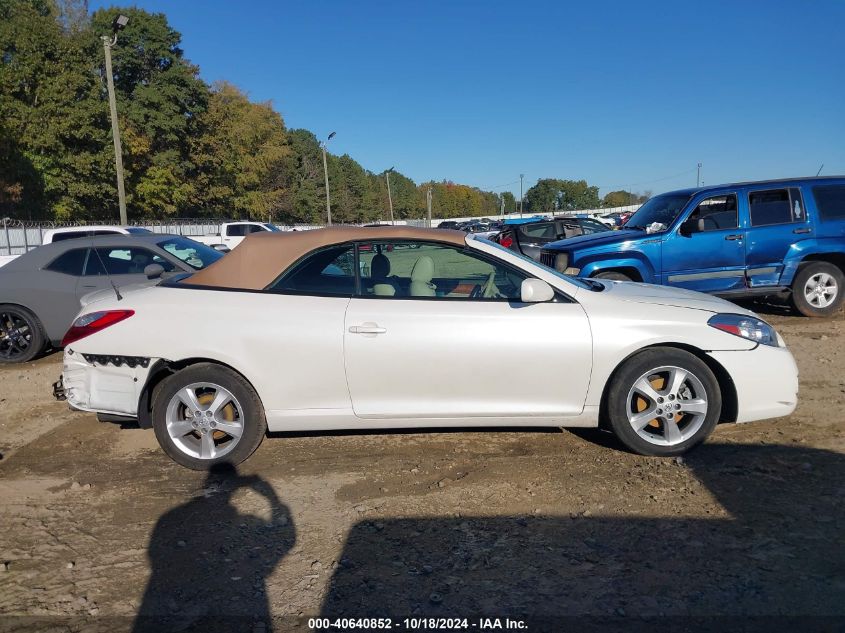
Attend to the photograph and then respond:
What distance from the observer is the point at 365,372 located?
386 centimetres

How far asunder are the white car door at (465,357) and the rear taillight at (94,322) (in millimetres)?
1570

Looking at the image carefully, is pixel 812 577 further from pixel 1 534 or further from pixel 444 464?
pixel 1 534

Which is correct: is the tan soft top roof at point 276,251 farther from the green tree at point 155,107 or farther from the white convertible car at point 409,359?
the green tree at point 155,107

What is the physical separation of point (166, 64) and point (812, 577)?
55.4 metres

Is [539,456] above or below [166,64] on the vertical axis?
below

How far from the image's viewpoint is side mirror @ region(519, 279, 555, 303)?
382 centimetres

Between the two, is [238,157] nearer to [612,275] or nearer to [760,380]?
[612,275]

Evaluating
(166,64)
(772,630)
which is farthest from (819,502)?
(166,64)

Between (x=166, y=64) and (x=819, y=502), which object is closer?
(x=819, y=502)

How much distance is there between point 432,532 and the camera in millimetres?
3188

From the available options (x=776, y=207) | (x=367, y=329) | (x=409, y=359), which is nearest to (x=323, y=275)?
(x=367, y=329)

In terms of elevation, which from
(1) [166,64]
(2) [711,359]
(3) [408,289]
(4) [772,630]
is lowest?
(4) [772,630]

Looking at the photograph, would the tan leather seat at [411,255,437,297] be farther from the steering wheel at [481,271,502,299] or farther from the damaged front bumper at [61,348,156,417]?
the damaged front bumper at [61,348,156,417]

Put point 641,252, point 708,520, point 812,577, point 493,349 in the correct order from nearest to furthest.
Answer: point 812,577 < point 708,520 < point 493,349 < point 641,252
